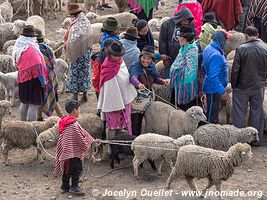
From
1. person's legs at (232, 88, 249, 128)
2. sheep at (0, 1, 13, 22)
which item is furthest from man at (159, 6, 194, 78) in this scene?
sheep at (0, 1, 13, 22)

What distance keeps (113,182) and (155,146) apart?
705mm

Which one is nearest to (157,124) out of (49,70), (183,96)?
(183,96)

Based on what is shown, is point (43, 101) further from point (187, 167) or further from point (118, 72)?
point (187, 167)

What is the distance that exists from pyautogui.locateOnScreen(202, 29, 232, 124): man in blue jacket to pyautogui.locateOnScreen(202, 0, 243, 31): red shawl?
3561 millimetres

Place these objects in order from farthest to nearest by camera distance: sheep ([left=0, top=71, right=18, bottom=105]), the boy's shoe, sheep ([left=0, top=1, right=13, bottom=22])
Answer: sheep ([left=0, top=1, right=13, bottom=22])
sheep ([left=0, top=71, right=18, bottom=105])
the boy's shoe

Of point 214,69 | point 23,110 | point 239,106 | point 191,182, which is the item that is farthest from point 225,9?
point 191,182

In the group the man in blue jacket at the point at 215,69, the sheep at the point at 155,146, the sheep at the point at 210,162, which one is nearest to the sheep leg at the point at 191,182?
the sheep at the point at 210,162

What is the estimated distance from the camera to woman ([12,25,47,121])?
7.82m

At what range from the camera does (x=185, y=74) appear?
766 centimetres

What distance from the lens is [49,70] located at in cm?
828

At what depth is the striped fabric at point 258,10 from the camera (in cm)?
1094

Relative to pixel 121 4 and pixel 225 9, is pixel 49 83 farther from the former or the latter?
pixel 121 4

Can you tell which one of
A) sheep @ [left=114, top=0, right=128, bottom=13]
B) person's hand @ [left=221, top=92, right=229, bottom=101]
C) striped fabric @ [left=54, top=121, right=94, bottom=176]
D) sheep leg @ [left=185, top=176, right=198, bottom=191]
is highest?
sheep @ [left=114, top=0, right=128, bottom=13]

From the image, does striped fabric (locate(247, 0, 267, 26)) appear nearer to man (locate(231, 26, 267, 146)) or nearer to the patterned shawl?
man (locate(231, 26, 267, 146))
